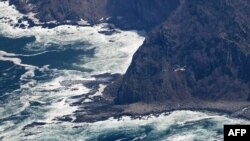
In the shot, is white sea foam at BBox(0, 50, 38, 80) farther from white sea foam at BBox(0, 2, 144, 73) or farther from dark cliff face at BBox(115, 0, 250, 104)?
dark cliff face at BBox(115, 0, 250, 104)

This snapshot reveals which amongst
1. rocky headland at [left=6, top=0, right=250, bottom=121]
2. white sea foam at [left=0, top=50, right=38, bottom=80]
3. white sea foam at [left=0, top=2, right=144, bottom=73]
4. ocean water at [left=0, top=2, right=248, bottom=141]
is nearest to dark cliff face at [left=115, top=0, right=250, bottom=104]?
rocky headland at [left=6, top=0, right=250, bottom=121]

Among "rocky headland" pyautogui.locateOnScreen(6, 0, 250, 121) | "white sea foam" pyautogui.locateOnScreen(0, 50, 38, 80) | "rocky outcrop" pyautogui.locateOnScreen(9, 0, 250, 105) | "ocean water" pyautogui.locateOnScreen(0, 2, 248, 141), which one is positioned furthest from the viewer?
"white sea foam" pyautogui.locateOnScreen(0, 50, 38, 80)

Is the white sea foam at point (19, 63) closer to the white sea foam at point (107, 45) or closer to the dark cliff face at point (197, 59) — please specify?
the white sea foam at point (107, 45)

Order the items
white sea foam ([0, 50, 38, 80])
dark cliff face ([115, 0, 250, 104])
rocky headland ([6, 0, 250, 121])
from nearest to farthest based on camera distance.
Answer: rocky headland ([6, 0, 250, 121]) → dark cliff face ([115, 0, 250, 104]) → white sea foam ([0, 50, 38, 80])

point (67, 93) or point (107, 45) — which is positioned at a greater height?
point (107, 45)

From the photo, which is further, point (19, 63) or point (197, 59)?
point (19, 63)

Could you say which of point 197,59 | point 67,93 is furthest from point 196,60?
point 67,93

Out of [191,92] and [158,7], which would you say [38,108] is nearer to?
[191,92]

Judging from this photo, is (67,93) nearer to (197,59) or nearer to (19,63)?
(19,63)
